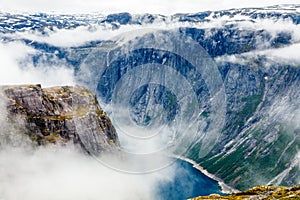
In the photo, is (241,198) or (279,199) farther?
(241,198)

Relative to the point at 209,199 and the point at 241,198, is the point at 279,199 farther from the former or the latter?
the point at 209,199

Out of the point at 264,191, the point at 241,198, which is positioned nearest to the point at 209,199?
the point at 241,198

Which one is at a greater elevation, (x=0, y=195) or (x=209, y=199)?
(x=209, y=199)

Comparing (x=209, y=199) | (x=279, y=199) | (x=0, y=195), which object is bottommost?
(x=0, y=195)

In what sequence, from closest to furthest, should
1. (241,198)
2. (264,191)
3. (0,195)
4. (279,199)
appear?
(279,199) < (241,198) < (264,191) < (0,195)

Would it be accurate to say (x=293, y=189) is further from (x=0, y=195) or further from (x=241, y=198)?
(x=0, y=195)

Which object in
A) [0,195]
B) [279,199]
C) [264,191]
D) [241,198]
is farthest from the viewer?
[0,195]

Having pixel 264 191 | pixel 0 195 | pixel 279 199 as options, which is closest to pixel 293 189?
pixel 264 191

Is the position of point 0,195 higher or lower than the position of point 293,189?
lower

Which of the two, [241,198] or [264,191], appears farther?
[264,191]

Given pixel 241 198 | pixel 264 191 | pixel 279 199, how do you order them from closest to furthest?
pixel 279 199 → pixel 241 198 → pixel 264 191
